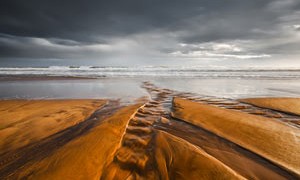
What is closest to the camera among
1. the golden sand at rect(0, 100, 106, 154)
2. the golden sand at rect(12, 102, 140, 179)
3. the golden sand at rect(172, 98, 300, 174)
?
the golden sand at rect(12, 102, 140, 179)

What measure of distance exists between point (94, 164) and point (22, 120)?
279 cm

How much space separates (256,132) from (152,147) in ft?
5.86

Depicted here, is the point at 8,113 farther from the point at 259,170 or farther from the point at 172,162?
the point at 259,170

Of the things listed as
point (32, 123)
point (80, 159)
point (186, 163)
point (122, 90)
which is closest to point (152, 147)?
point (186, 163)

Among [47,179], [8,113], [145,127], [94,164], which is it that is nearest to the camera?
[47,179]

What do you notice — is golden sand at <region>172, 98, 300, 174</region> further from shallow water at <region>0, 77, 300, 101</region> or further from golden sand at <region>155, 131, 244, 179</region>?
shallow water at <region>0, 77, 300, 101</region>

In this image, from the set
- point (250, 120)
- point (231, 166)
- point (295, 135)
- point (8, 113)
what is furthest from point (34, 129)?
point (295, 135)

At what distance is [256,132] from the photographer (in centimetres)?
277

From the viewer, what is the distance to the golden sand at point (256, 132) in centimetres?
212

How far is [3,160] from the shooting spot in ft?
6.77

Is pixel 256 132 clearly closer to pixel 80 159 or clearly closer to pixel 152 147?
pixel 152 147

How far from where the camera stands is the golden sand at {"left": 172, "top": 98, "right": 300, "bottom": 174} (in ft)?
6.94

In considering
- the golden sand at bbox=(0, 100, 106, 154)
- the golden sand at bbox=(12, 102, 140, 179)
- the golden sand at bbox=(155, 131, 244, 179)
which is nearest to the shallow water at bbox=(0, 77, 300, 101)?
the golden sand at bbox=(0, 100, 106, 154)

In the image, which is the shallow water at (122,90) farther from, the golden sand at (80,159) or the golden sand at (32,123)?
the golden sand at (80,159)
